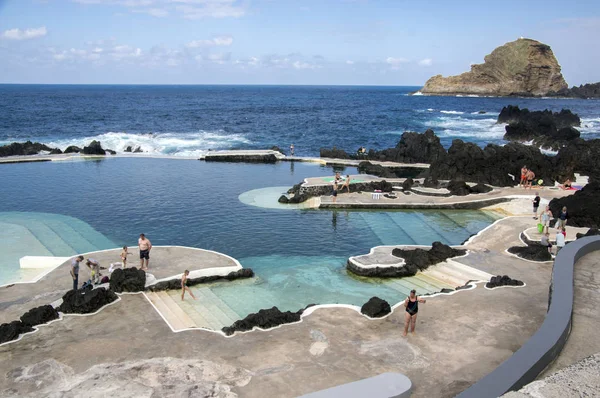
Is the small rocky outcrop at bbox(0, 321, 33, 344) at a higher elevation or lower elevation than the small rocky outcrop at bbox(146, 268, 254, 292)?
higher

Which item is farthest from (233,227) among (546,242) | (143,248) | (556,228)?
(556,228)

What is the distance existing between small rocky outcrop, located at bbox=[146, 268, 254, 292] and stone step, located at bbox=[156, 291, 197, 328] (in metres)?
0.28

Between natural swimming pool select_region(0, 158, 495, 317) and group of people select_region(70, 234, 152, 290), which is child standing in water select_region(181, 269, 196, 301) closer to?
natural swimming pool select_region(0, 158, 495, 317)

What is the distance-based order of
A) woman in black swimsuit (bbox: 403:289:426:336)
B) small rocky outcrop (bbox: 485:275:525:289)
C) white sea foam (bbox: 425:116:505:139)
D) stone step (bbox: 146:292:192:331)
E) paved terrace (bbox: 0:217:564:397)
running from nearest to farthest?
paved terrace (bbox: 0:217:564:397) → woman in black swimsuit (bbox: 403:289:426:336) → stone step (bbox: 146:292:192:331) → small rocky outcrop (bbox: 485:275:525:289) → white sea foam (bbox: 425:116:505:139)

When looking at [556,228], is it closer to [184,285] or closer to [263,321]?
[263,321]

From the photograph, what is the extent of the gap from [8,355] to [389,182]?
28486 millimetres

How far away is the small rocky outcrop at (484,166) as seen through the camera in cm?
3903

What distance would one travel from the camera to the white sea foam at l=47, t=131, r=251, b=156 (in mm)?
67688

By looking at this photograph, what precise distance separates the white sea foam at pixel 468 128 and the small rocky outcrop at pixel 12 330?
251ft

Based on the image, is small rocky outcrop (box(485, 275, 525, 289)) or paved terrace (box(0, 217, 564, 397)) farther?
small rocky outcrop (box(485, 275, 525, 289))

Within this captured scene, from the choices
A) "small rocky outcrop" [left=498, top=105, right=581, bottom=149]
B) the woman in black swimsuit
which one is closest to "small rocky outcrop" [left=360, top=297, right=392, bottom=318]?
the woman in black swimsuit

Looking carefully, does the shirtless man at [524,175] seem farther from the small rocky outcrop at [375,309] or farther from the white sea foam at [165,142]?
the white sea foam at [165,142]

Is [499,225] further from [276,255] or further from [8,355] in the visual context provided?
[8,355]

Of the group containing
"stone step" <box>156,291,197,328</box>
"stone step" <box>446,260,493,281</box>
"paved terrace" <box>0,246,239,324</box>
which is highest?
"paved terrace" <box>0,246,239,324</box>
